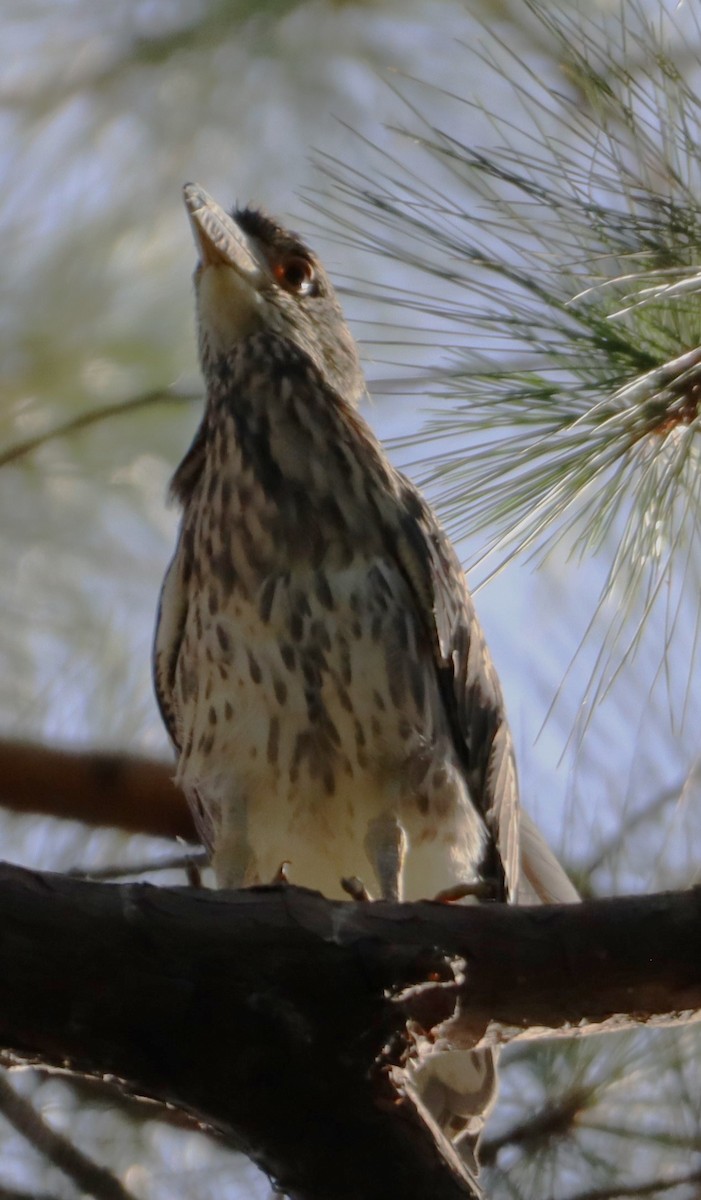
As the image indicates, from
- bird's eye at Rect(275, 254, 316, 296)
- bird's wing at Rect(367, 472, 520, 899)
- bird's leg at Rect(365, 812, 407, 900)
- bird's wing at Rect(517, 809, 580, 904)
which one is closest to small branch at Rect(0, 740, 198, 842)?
bird's leg at Rect(365, 812, 407, 900)

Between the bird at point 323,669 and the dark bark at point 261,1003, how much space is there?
76 centimetres

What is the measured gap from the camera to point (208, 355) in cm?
303

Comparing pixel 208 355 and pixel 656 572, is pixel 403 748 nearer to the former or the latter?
pixel 656 572

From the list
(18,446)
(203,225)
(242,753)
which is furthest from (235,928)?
(18,446)

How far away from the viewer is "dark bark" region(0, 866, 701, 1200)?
5.07 feet

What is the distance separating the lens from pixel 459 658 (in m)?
2.66

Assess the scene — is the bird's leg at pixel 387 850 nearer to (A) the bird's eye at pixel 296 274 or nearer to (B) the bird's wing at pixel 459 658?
(B) the bird's wing at pixel 459 658

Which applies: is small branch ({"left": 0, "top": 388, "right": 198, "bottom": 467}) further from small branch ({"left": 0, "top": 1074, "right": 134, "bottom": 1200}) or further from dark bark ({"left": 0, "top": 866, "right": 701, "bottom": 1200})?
dark bark ({"left": 0, "top": 866, "right": 701, "bottom": 1200})

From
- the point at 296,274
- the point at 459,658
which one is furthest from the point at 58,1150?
the point at 296,274

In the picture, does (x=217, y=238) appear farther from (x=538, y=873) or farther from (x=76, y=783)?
(x=538, y=873)

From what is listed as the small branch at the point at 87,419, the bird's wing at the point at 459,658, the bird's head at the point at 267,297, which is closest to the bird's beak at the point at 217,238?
the bird's head at the point at 267,297

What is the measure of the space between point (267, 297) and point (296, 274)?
4.5 inches

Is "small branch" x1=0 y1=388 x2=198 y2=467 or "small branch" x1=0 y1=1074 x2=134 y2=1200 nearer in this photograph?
"small branch" x1=0 y1=1074 x2=134 y2=1200

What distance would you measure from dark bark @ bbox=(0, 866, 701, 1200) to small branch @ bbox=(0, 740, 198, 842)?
843mm
